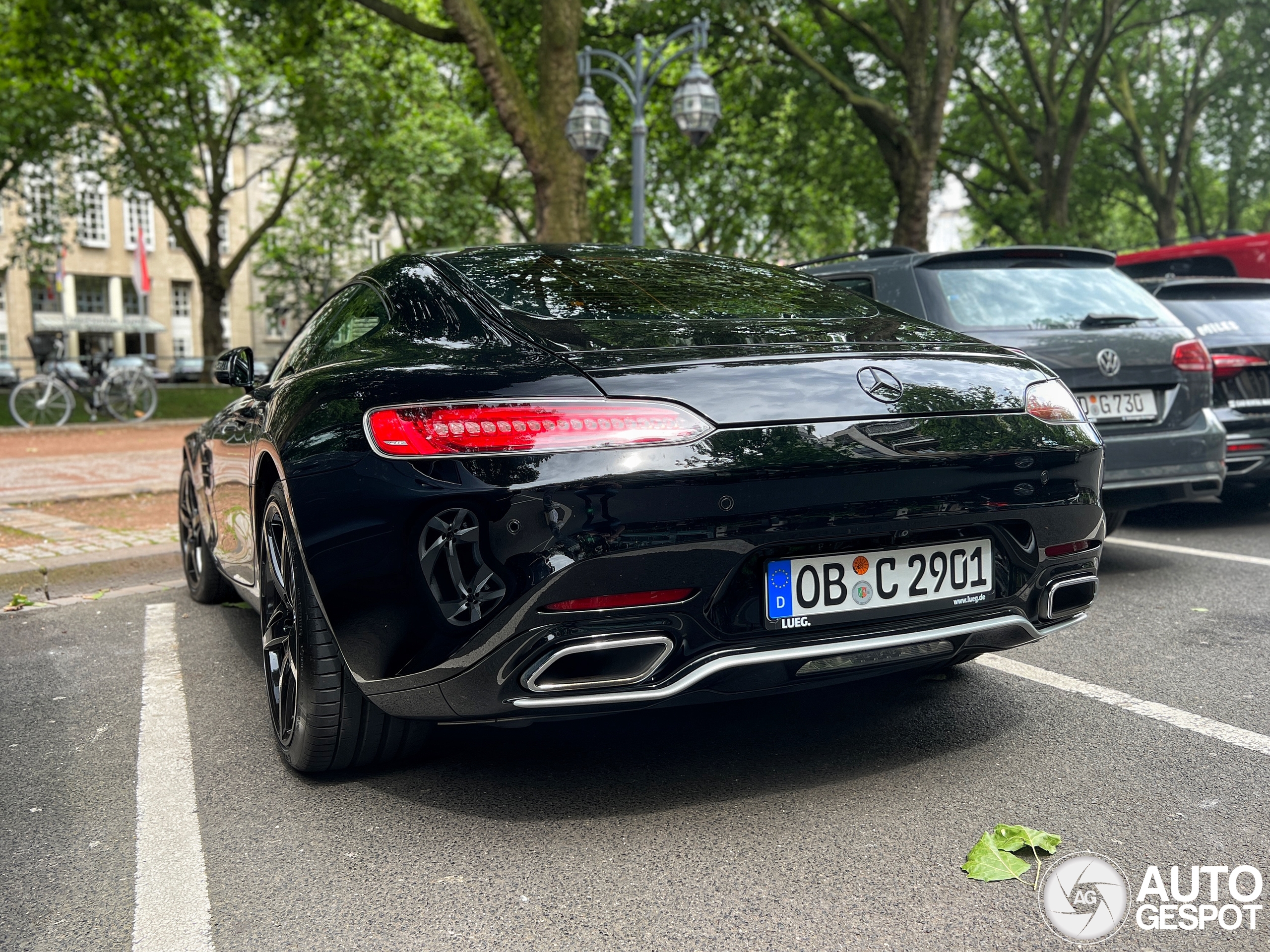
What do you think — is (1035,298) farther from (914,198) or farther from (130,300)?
(130,300)

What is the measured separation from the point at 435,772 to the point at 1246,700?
245 centimetres

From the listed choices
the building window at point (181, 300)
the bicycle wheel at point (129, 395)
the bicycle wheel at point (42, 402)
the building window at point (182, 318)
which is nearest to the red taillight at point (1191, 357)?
the bicycle wheel at point (42, 402)

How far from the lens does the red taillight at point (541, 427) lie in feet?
8.49

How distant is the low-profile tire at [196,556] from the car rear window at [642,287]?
7.91 feet

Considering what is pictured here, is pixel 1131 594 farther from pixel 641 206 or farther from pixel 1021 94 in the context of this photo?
pixel 1021 94

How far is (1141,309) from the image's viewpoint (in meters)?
5.88

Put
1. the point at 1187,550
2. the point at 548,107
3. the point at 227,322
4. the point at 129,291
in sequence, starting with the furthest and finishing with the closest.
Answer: the point at 227,322, the point at 129,291, the point at 548,107, the point at 1187,550

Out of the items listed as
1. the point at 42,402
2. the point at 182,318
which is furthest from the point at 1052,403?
the point at 182,318

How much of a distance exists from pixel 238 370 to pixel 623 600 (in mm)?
2478

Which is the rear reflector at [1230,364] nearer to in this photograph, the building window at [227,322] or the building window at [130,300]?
the building window at [130,300]

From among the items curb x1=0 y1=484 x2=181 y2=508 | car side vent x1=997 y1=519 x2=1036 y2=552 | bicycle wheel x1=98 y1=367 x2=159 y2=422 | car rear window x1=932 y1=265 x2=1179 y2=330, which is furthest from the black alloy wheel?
bicycle wheel x1=98 y1=367 x2=159 y2=422

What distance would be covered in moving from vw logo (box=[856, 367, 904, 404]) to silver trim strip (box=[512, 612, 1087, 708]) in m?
0.56

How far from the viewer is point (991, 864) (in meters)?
2.55

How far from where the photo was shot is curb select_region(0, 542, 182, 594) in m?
6.06
